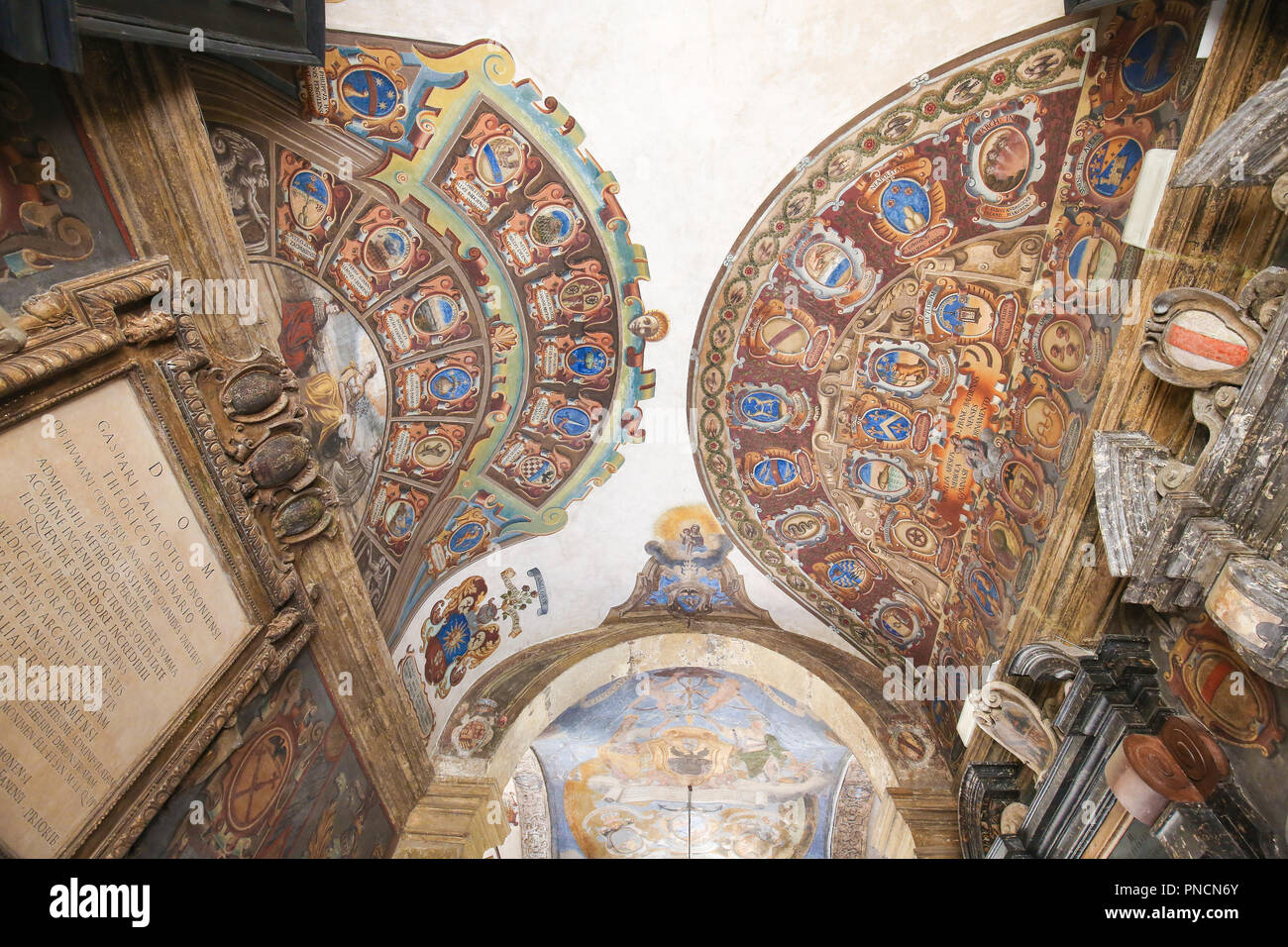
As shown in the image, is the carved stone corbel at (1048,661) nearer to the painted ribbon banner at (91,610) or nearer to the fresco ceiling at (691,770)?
the fresco ceiling at (691,770)

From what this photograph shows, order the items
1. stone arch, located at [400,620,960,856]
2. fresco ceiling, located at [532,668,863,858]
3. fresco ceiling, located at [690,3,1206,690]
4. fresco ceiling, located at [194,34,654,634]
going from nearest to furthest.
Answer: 1. fresco ceiling, located at [690,3,1206,690]
2. fresco ceiling, located at [194,34,654,634]
3. stone arch, located at [400,620,960,856]
4. fresco ceiling, located at [532,668,863,858]

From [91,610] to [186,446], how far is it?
115 centimetres

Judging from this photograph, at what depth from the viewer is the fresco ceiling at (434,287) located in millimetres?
5609

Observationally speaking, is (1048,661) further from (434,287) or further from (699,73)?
(434,287)

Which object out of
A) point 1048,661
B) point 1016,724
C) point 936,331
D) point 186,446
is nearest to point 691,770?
point 1016,724

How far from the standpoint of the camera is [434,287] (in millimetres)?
6594

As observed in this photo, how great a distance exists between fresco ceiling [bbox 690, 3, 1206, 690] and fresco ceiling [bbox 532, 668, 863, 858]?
8.26 ft

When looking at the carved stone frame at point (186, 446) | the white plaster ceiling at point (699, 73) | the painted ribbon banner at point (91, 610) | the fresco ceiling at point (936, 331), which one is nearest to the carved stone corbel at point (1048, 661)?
the fresco ceiling at point (936, 331)

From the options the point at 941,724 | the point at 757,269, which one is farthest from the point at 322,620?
the point at 941,724

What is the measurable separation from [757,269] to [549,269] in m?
1.80

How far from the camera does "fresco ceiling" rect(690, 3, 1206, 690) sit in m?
5.30

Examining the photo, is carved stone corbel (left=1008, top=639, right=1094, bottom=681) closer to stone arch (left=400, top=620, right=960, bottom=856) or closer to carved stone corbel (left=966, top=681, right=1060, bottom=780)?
carved stone corbel (left=966, top=681, right=1060, bottom=780)

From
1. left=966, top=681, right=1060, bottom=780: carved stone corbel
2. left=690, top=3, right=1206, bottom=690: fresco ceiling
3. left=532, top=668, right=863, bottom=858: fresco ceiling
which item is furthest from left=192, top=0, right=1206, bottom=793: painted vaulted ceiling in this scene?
left=532, top=668, right=863, bottom=858: fresco ceiling
